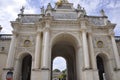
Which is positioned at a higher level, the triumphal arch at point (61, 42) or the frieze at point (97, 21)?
the frieze at point (97, 21)

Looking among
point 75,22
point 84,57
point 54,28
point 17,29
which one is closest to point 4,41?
point 17,29

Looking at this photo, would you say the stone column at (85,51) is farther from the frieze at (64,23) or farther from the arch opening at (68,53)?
the arch opening at (68,53)

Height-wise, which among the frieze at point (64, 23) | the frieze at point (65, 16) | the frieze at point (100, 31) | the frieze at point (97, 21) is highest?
the frieze at point (65, 16)

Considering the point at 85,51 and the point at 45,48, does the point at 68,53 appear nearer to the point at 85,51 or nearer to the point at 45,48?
the point at 85,51

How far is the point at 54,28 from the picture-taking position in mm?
17625

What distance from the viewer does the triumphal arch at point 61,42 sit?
15516 millimetres

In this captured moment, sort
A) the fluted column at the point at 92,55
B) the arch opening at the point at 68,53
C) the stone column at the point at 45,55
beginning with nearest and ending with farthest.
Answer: the stone column at the point at 45,55 < the fluted column at the point at 92,55 < the arch opening at the point at 68,53

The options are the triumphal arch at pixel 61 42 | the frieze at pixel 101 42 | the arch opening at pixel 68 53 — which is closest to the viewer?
the triumphal arch at pixel 61 42

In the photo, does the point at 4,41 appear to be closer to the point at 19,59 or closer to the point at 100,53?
the point at 19,59

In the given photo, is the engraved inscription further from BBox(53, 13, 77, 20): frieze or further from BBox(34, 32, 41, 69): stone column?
BBox(34, 32, 41, 69): stone column

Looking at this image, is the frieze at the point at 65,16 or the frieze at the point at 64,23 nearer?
the frieze at the point at 64,23

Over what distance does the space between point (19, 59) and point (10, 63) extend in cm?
136

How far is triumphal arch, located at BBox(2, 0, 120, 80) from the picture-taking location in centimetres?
1552

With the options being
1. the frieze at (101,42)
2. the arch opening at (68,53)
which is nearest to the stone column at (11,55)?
the arch opening at (68,53)
